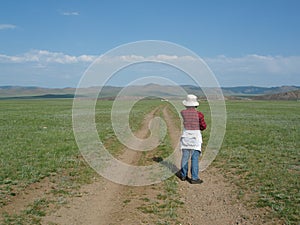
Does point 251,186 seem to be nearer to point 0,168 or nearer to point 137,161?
point 137,161

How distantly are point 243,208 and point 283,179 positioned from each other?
301 centimetres

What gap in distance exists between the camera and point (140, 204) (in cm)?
905

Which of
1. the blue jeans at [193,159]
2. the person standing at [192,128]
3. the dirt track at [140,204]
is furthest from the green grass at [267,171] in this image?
the person standing at [192,128]

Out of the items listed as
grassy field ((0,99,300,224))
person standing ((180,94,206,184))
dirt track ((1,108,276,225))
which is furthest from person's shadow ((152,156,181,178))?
grassy field ((0,99,300,224))

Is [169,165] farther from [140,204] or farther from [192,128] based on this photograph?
[140,204]

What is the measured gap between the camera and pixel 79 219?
806 centimetres

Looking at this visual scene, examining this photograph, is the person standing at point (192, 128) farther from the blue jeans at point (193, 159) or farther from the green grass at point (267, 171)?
the green grass at point (267, 171)

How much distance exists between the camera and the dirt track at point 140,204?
804 cm

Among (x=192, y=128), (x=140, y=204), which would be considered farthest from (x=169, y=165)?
(x=140, y=204)

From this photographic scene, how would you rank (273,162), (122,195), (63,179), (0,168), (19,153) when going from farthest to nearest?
1. (19,153)
2. (273,162)
3. (0,168)
4. (63,179)
5. (122,195)

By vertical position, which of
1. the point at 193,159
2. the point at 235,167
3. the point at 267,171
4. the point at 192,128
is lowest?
the point at 235,167

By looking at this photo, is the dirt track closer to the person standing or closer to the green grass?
the green grass

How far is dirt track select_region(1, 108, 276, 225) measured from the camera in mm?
8039

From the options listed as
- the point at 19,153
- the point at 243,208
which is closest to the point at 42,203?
the point at 243,208
